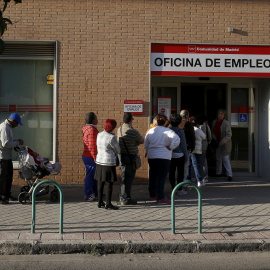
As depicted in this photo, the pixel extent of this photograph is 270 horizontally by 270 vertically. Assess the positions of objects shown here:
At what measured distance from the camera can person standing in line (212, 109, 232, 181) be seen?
12.5 meters

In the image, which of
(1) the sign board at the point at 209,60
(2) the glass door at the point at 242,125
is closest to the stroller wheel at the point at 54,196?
(1) the sign board at the point at 209,60

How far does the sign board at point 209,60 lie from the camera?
11.7m

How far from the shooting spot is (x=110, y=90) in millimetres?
11531

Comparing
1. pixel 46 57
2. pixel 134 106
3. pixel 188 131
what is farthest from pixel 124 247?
pixel 46 57

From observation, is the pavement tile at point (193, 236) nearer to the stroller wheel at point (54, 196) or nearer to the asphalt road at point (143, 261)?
the asphalt road at point (143, 261)

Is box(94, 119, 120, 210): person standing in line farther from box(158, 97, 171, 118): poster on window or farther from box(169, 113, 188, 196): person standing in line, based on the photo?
box(158, 97, 171, 118): poster on window

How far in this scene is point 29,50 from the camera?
38.6ft

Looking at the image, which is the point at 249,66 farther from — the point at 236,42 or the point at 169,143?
the point at 169,143

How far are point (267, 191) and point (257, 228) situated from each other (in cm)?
373

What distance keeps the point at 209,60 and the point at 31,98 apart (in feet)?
14.8

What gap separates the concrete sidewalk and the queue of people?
356 millimetres

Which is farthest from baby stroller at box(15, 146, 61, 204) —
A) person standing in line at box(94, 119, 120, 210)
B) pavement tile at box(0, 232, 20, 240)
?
pavement tile at box(0, 232, 20, 240)

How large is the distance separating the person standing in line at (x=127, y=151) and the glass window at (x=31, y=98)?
3.14m

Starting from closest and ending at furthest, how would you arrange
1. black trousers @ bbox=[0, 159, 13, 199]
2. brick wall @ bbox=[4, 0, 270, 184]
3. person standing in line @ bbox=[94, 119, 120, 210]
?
person standing in line @ bbox=[94, 119, 120, 210]
black trousers @ bbox=[0, 159, 13, 199]
brick wall @ bbox=[4, 0, 270, 184]
